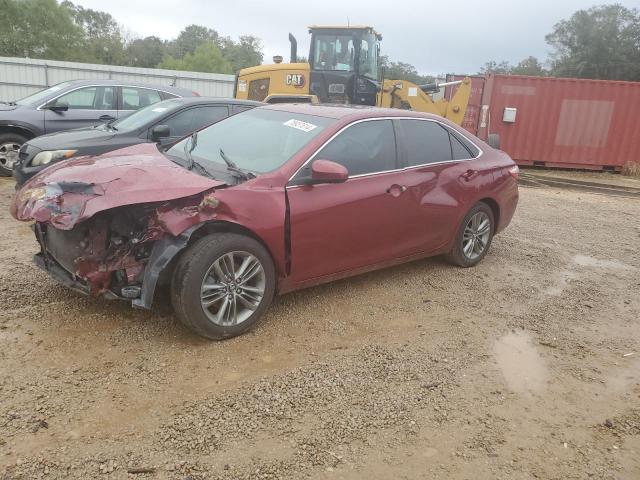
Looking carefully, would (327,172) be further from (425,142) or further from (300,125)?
(425,142)

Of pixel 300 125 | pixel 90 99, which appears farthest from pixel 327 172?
pixel 90 99

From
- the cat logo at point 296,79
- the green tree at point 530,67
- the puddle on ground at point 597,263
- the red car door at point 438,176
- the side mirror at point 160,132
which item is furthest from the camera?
the green tree at point 530,67

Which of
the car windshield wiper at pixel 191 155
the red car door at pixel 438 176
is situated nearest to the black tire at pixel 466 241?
the red car door at pixel 438 176

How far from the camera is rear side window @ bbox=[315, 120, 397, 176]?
4.07 m

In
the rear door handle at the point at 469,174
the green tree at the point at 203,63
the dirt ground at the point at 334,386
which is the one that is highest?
the green tree at the point at 203,63

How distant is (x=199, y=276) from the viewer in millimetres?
3311

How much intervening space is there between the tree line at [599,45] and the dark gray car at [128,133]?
42031 millimetres

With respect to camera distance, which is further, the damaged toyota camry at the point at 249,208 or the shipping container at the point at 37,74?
the shipping container at the point at 37,74

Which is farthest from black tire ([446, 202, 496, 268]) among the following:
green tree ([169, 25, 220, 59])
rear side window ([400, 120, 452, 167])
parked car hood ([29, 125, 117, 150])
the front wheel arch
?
green tree ([169, 25, 220, 59])

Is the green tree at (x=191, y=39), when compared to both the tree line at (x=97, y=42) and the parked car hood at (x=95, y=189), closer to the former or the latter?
the tree line at (x=97, y=42)

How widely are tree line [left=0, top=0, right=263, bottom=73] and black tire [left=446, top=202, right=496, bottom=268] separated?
54.8m

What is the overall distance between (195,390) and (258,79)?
9606mm

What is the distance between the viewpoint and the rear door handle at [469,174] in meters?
5.03

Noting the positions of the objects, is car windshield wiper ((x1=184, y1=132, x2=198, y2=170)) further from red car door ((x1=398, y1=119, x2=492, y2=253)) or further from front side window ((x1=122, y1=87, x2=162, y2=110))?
front side window ((x1=122, y1=87, x2=162, y2=110))
